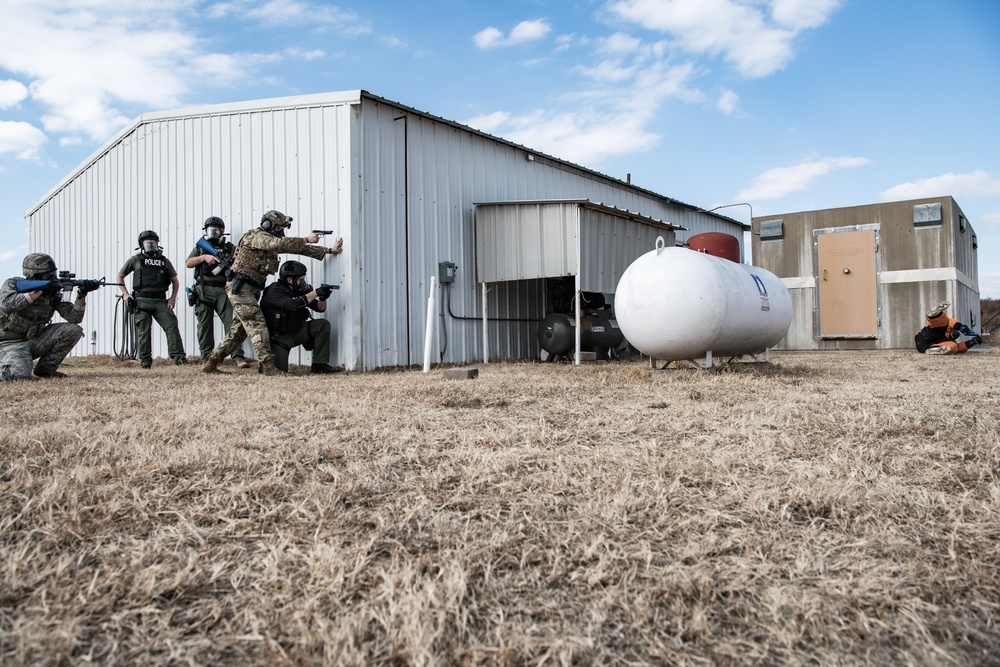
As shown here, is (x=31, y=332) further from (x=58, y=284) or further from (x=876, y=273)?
(x=876, y=273)

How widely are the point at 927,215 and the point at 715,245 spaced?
346 inches

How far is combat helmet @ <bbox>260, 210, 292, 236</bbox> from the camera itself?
828 cm

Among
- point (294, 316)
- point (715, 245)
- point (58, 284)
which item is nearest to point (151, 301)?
point (58, 284)

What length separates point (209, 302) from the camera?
9469 mm

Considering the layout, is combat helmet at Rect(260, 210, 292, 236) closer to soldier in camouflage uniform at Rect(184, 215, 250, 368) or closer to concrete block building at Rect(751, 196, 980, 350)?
soldier in camouflage uniform at Rect(184, 215, 250, 368)

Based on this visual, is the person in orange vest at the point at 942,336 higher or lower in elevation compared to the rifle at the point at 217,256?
lower

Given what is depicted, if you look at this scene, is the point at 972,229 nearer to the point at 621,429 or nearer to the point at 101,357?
the point at 621,429

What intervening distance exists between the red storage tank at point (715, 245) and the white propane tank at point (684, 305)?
1.88 ft

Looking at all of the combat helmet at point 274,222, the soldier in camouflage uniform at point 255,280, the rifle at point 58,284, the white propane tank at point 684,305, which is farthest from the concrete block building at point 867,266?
the rifle at point 58,284

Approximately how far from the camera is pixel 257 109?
31.9 ft

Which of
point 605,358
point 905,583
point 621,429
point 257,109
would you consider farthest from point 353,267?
point 905,583

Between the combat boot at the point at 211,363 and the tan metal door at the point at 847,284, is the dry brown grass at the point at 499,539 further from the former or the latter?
the tan metal door at the point at 847,284

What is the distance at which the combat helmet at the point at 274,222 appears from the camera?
8.28 metres

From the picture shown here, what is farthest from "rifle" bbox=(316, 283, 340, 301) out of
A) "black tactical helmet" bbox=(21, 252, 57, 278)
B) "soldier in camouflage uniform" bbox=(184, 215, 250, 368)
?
"black tactical helmet" bbox=(21, 252, 57, 278)
